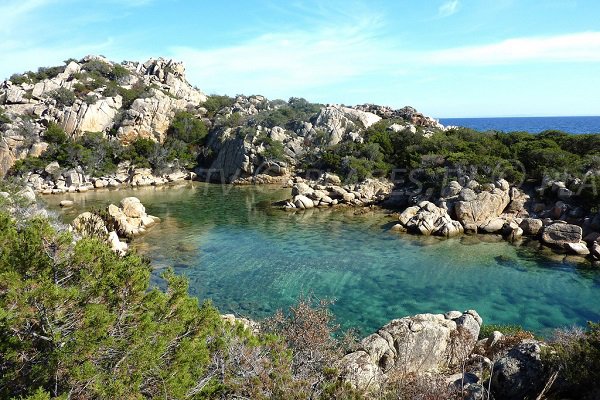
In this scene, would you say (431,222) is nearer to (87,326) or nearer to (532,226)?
(532,226)

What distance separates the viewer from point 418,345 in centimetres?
1174

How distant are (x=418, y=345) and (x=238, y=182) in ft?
141

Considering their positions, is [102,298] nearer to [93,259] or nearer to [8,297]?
[93,259]

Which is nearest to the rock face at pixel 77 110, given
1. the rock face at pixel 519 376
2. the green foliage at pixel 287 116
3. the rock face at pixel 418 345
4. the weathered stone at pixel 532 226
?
the green foliage at pixel 287 116

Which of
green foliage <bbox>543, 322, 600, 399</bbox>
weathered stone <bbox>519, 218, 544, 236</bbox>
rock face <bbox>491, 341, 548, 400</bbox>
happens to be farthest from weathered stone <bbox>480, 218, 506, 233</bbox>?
rock face <bbox>491, 341, 548, 400</bbox>

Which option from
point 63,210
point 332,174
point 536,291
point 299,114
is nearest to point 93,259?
point 536,291

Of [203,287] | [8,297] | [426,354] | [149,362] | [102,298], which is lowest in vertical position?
[203,287]

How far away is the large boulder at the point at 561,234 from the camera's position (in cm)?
2513

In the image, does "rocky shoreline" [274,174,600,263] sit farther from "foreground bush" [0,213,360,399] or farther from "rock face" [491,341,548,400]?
"foreground bush" [0,213,360,399]

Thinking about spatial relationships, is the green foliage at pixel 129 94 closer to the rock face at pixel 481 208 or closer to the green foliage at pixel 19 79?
the green foliage at pixel 19 79

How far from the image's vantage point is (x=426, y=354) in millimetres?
11703

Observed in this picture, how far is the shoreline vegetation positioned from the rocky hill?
295mm

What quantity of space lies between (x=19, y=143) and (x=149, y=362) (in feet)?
184

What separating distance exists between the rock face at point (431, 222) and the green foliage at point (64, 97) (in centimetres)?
5275
